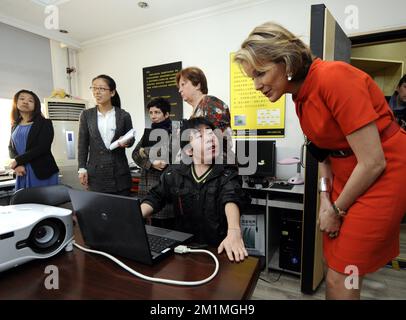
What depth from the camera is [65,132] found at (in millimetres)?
3301

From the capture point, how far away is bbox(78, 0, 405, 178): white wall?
7.85ft

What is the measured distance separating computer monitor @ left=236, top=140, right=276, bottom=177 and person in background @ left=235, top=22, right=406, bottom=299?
1448mm

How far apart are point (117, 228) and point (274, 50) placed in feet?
2.53

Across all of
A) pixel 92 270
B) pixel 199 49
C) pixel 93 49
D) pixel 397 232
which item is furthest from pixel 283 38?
pixel 93 49

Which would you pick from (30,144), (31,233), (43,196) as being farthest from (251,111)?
(31,233)

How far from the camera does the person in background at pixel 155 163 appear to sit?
1.74 m

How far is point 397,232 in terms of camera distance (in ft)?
3.14

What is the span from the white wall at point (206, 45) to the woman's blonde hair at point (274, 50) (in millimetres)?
1746

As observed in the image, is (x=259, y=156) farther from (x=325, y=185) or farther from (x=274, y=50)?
(x=274, y=50)

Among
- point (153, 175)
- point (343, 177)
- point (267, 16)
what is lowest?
point (153, 175)

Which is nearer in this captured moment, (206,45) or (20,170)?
(20,170)

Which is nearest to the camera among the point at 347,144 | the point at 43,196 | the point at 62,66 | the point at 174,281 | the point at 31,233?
the point at 174,281
